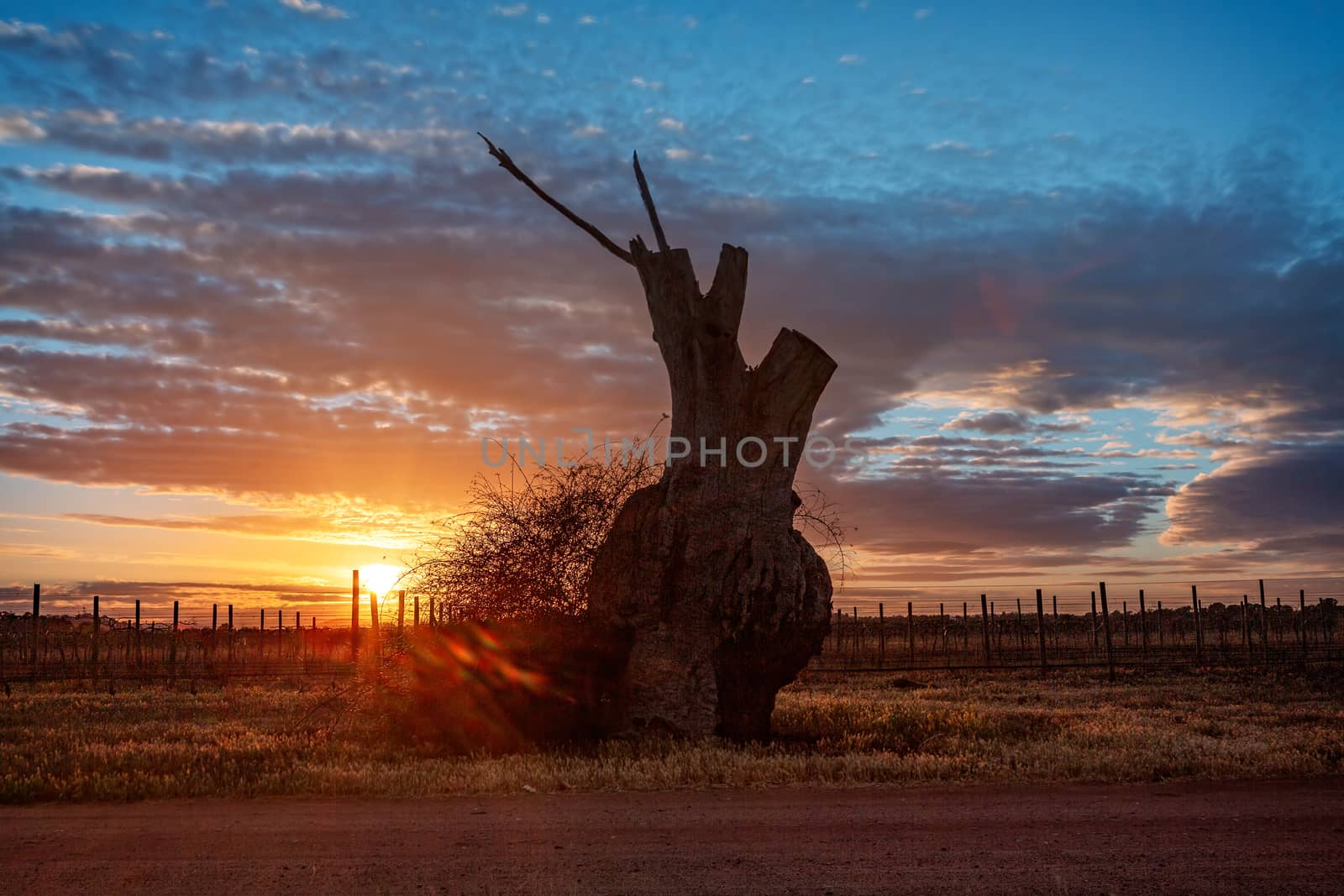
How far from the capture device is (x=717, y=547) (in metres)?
12.3

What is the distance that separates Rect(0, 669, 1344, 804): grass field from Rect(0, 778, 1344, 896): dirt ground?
553 millimetres

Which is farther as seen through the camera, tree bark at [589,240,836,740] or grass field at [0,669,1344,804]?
tree bark at [589,240,836,740]

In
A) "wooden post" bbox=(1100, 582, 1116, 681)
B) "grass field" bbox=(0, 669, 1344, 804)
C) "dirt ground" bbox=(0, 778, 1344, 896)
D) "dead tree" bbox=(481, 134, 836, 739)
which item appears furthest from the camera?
"wooden post" bbox=(1100, 582, 1116, 681)

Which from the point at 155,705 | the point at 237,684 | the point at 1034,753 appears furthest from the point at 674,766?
the point at 237,684

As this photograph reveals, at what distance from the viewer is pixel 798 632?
1266cm

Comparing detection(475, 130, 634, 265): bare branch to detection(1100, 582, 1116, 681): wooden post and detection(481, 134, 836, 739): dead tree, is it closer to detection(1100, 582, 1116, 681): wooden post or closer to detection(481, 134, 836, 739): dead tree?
detection(481, 134, 836, 739): dead tree

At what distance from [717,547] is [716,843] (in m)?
5.41

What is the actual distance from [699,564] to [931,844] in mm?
5638

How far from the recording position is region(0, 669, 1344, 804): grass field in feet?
32.3

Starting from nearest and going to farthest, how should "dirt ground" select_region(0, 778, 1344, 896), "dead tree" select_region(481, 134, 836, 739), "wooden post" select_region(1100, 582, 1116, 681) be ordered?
"dirt ground" select_region(0, 778, 1344, 896) < "dead tree" select_region(481, 134, 836, 739) < "wooden post" select_region(1100, 582, 1116, 681)

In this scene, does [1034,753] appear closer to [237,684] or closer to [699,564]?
[699,564]

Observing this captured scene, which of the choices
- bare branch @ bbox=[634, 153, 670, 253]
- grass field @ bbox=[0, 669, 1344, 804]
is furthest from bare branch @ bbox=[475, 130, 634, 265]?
grass field @ bbox=[0, 669, 1344, 804]

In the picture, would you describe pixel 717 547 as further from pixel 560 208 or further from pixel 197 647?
pixel 197 647

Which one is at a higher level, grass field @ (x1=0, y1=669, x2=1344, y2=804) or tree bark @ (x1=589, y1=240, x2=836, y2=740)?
tree bark @ (x1=589, y1=240, x2=836, y2=740)
